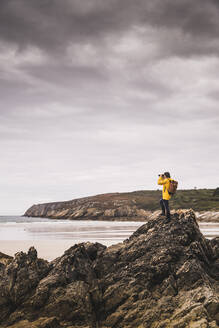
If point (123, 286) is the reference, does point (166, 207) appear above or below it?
above

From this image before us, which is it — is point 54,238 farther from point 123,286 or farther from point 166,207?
point 123,286

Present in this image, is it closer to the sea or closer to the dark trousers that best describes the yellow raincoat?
the dark trousers

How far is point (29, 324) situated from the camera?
1157 cm

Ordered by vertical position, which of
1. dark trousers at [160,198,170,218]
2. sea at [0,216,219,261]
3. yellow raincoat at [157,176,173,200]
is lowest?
sea at [0,216,219,261]

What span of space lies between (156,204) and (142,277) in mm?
135212

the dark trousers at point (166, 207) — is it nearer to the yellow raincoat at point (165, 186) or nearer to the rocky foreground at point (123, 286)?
the yellow raincoat at point (165, 186)

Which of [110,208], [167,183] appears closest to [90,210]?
[110,208]

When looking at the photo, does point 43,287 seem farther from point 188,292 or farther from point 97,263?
point 188,292

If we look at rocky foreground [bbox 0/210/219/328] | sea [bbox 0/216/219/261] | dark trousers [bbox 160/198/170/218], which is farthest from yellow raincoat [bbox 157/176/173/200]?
sea [bbox 0/216/219/261]

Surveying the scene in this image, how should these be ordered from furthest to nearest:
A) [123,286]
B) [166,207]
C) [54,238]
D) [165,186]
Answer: [54,238]
[165,186]
[166,207]
[123,286]

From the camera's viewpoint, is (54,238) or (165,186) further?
(54,238)

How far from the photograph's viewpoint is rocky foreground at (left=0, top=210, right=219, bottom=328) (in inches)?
445

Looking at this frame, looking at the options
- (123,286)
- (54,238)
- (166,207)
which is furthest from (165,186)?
(54,238)

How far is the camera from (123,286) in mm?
12500
